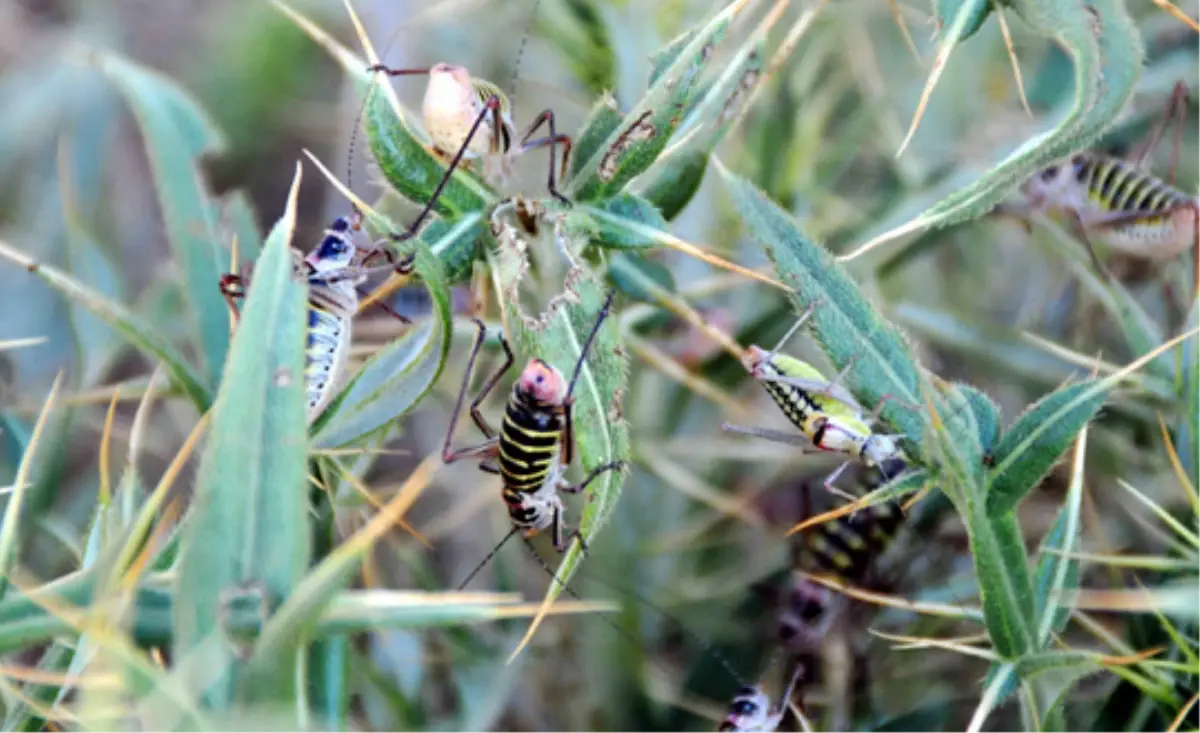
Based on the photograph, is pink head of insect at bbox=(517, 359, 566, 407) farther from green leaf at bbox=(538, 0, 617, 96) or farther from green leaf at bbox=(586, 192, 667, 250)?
green leaf at bbox=(538, 0, 617, 96)

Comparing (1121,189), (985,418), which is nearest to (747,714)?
(985,418)

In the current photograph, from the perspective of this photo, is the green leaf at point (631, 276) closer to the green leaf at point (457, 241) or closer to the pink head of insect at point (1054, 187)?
the green leaf at point (457, 241)

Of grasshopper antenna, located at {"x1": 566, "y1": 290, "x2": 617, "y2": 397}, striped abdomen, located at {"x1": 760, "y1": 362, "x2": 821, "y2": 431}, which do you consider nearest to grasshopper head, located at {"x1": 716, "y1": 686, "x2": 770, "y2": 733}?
striped abdomen, located at {"x1": 760, "y1": 362, "x2": 821, "y2": 431}

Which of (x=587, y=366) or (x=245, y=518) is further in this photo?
(x=587, y=366)

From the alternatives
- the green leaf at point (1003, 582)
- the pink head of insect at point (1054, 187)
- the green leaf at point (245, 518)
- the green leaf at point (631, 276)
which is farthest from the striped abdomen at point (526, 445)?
the pink head of insect at point (1054, 187)

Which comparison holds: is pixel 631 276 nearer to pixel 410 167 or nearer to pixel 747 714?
pixel 410 167

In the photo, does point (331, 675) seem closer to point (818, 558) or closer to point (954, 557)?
point (818, 558)

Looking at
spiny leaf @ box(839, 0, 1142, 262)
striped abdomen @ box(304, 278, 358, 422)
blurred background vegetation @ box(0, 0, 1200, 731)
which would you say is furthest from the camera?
blurred background vegetation @ box(0, 0, 1200, 731)
